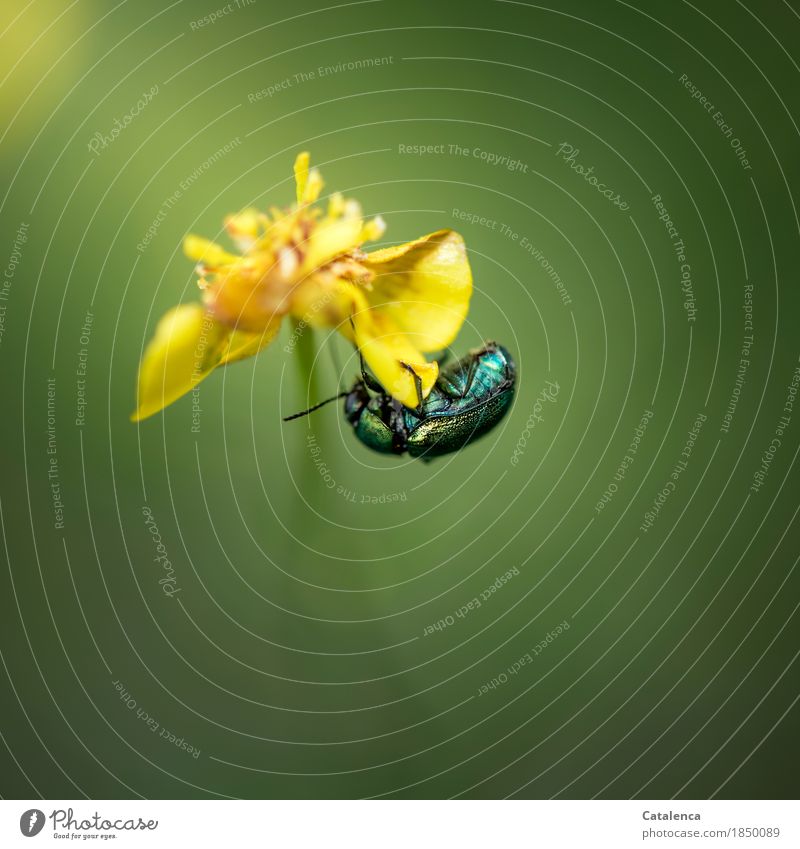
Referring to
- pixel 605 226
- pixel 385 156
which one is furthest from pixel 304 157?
pixel 605 226

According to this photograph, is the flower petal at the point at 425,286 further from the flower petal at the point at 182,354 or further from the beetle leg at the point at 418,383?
the flower petal at the point at 182,354

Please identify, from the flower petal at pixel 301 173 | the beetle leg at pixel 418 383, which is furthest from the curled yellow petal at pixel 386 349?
the flower petal at pixel 301 173

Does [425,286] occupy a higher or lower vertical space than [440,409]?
higher

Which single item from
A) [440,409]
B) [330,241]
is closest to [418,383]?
[440,409]

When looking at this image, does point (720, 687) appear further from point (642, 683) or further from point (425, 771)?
point (425, 771)

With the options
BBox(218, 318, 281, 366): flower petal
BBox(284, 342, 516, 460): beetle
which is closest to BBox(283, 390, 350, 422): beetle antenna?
BBox(284, 342, 516, 460): beetle

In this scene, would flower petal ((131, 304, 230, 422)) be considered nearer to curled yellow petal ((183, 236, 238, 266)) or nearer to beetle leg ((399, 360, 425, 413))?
curled yellow petal ((183, 236, 238, 266))

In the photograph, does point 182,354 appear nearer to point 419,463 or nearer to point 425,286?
point 425,286
